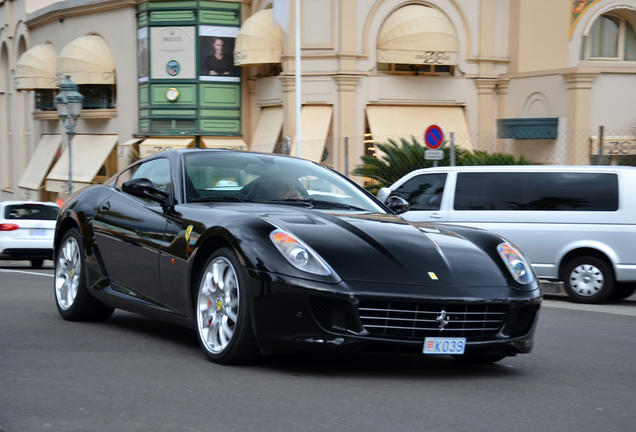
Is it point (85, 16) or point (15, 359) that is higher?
point (85, 16)

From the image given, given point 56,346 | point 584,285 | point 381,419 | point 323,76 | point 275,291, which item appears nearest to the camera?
point 381,419

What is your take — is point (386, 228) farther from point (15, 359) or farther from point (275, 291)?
point (15, 359)

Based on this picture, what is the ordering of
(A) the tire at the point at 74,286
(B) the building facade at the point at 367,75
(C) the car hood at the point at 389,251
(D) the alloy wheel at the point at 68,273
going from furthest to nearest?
1. (B) the building facade at the point at 367,75
2. (D) the alloy wheel at the point at 68,273
3. (A) the tire at the point at 74,286
4. (C) the car hood at the point at 389,251

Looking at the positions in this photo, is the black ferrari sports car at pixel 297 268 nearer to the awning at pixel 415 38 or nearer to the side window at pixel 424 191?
the side window at pixel 424 191

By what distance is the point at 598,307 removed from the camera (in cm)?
1170

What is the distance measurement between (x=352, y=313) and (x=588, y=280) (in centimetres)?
791

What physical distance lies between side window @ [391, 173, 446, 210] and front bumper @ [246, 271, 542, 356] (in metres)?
7.67

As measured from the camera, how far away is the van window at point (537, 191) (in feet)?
39.4

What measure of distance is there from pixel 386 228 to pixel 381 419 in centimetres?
171

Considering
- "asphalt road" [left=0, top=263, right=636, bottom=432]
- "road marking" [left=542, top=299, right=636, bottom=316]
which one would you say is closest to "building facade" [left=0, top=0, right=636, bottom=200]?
"road marking" [left=542, top=299, right=636, bottom=316]

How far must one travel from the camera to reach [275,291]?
16.4ft

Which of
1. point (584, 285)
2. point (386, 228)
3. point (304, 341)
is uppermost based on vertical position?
point (386, 228)

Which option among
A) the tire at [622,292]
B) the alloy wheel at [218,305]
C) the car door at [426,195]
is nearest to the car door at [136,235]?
the alloy wheel at [218,305]

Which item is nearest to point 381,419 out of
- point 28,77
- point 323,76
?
point 323,76
